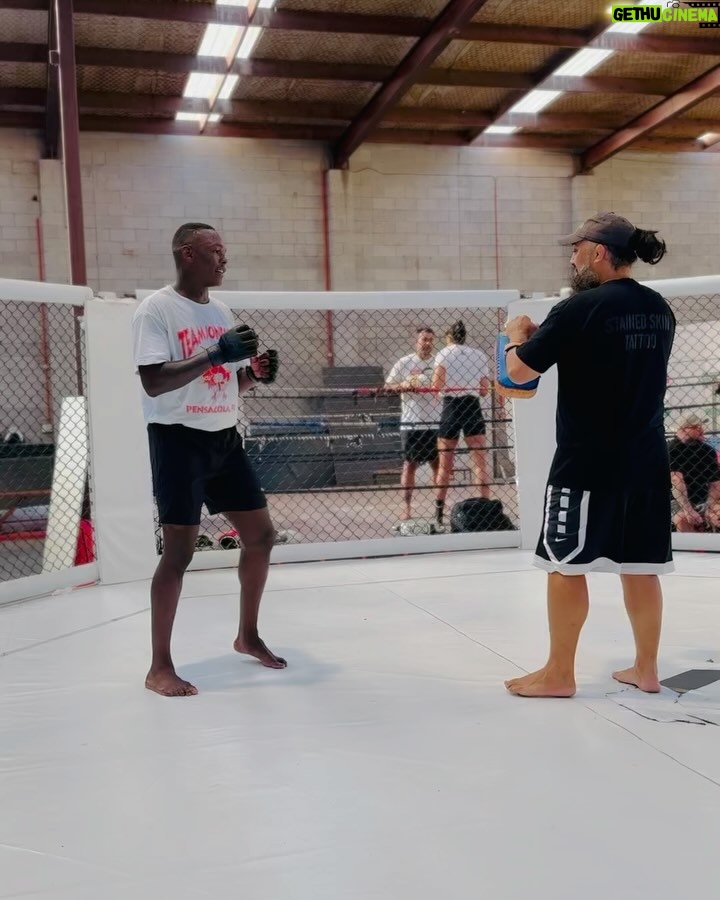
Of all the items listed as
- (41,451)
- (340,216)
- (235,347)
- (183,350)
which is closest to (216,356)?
(235,347)

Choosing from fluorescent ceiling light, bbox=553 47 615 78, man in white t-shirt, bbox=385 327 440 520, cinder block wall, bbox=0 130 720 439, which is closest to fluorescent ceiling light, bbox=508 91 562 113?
fluorescent ceiling light, bbox=553 47 615 78

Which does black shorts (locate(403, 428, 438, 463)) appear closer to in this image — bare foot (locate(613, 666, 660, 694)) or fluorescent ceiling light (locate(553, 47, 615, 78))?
bare foot (locate(613, 666, 660, 694))

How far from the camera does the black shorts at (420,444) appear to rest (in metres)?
5.64

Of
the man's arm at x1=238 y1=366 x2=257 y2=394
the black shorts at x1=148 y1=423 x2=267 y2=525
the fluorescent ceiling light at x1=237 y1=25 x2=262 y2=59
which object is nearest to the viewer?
the black shorts at x1=148 y1=423 x2=267 y2=525

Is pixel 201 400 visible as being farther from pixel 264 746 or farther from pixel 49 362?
pixel 49 362

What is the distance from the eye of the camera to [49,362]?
1029 centimetres

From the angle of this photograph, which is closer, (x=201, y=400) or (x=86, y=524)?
(x=201, y=400)

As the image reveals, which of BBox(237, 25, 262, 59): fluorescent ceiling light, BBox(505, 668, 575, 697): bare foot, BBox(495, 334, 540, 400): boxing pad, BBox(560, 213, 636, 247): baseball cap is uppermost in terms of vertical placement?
BBox(237, 25, 262, 59): fluorescent ceiling light

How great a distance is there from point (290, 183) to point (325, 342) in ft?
7.28

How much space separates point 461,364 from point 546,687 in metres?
3.82

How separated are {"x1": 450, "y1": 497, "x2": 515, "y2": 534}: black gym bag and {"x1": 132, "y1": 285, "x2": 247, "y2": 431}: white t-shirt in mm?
2640

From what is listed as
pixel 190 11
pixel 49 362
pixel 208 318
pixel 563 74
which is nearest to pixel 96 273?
pixel 49 362

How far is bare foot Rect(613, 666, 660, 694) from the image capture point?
2236 millimetres

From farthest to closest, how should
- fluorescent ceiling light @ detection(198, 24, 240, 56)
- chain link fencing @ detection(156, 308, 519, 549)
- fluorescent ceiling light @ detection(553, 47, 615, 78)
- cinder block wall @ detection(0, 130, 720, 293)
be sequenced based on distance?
cinder block wall @ detection(0, 130, 720, 293) → fluorescent ceiling light @ detection(553, 47, 615, 78) → fluorescent ceiling light @ detection(198, 24, 240, 56) → chain link fencing @ detection(156, 308, 519, 549)
